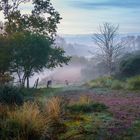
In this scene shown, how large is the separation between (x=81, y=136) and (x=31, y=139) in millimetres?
1352

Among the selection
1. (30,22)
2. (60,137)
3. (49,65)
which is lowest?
(60,137)

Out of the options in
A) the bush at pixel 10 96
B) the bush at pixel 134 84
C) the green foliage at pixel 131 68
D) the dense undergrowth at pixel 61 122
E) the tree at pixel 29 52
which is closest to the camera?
the dense undergrowth at pixel 61 122

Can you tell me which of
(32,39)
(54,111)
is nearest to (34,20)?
(32,39)

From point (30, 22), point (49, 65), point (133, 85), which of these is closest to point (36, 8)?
point (30, 22)

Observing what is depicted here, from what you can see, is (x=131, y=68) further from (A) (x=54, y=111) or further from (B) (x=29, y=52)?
(A) (x=54, y=111)

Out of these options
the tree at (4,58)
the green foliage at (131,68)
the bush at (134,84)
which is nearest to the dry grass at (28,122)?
the bush at (134,84)

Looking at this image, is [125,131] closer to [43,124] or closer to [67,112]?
[43,124]

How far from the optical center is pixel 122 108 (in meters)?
16.1

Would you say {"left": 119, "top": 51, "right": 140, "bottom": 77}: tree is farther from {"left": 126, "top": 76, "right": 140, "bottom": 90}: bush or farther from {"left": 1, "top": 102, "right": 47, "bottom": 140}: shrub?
{"left": 1, "top": 102, "right": 47, "bottom": 140}: shrub

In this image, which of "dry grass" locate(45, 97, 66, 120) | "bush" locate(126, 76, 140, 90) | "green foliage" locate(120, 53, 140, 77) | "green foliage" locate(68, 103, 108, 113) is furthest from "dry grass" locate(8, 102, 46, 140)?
"green foliage" locate(120, 53, 140, 77)

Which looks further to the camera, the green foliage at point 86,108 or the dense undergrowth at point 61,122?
the green foliage at point 86,108

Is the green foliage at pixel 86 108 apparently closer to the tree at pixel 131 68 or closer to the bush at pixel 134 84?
the bush at pixel 134 84

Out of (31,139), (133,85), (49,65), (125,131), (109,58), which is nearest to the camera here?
(31,139)

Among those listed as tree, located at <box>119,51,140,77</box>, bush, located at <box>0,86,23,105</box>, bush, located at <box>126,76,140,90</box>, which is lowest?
bush, located at <box>0,86,23,105</box>
